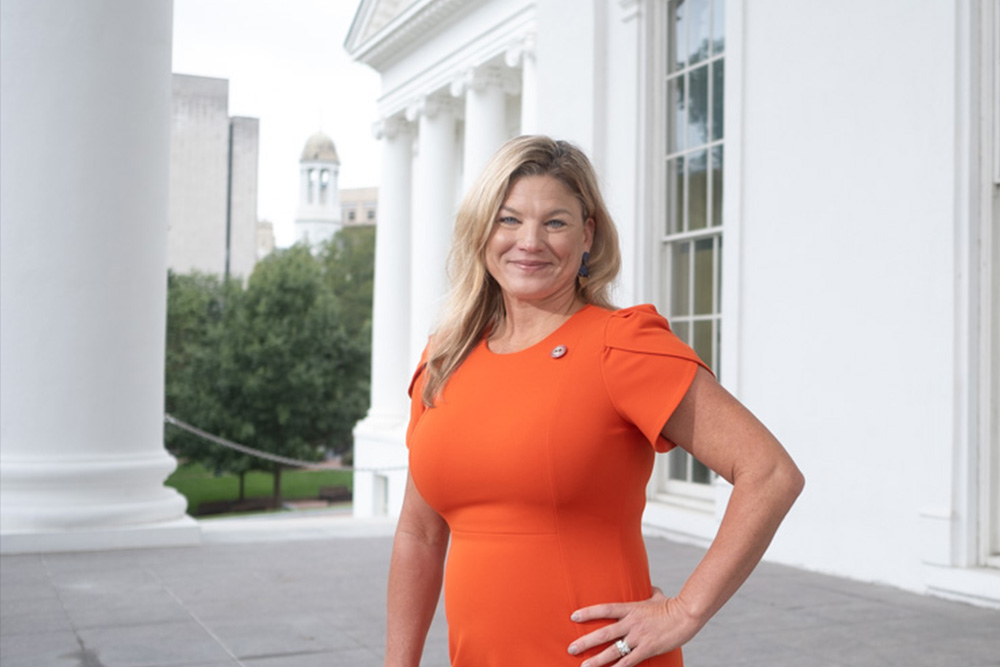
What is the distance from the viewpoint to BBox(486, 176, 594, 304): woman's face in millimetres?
2506

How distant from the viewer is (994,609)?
7.77 meters

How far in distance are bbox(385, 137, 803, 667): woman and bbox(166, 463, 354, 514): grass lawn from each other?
45602 millimetres

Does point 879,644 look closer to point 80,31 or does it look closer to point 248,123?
point 80,31

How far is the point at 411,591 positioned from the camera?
2756 millimetres

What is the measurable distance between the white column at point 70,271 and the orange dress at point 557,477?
827 cm

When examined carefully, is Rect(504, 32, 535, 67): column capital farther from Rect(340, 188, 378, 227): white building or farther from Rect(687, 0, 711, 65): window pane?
Rect(340, 188, 378, 227): white building

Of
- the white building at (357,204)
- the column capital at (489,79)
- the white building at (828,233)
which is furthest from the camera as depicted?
the white building at (357,204)

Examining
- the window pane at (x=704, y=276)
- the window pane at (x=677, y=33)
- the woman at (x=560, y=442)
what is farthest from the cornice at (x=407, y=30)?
the woman at (x=560, y=442)

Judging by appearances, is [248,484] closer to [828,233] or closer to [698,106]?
[698,106]

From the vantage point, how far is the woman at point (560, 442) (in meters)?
2.22

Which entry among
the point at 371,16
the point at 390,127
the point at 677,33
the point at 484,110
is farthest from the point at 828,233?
the point at 371,16

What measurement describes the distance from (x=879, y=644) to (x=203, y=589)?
477cm

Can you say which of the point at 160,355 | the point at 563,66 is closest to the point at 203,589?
the point at 160,355

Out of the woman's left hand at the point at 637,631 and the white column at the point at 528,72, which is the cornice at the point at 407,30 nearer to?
the white column at the point at 528,72
